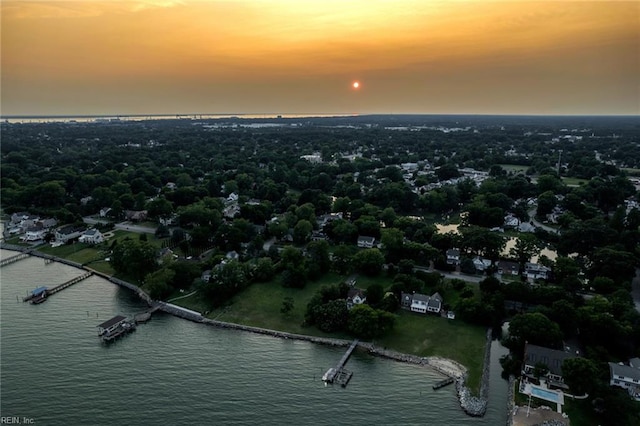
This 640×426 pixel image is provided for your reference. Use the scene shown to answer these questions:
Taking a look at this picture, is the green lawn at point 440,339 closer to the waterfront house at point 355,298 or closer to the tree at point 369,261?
the waterfront house at point 355,298

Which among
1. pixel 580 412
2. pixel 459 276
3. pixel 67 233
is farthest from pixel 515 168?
pixel 67 233

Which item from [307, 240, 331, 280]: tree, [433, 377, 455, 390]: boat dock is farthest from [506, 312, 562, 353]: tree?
[307, 240, 331, 280]: tree

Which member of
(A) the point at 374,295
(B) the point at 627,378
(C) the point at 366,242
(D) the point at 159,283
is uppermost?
(C) the point at 366,242

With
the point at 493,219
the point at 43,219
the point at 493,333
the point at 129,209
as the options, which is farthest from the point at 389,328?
the point at 43,219

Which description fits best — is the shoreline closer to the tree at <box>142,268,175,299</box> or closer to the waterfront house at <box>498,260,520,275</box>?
the tree at <box>142,268,175,299</box>

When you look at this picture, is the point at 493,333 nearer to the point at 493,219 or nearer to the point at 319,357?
the point at 319,357

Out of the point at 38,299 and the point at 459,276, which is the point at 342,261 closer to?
the point at 459,276

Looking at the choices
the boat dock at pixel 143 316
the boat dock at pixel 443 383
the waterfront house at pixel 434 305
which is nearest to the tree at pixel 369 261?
the waterfront house at pixel 434 305
